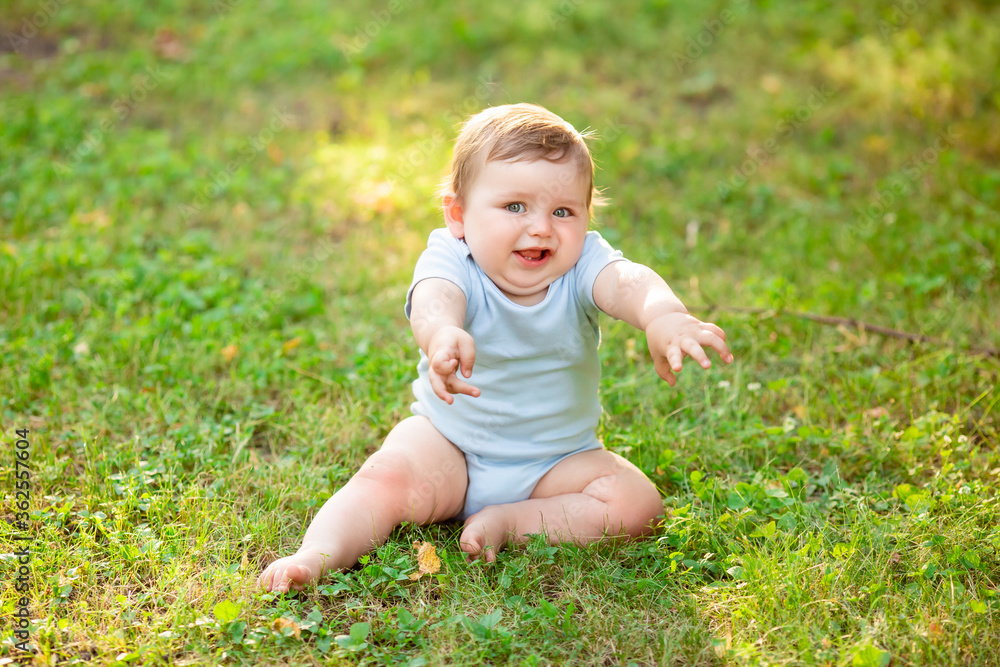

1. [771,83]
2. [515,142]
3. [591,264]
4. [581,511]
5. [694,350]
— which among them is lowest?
[581,511]

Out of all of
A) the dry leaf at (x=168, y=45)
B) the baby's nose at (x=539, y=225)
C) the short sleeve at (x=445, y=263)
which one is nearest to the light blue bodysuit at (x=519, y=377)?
the short sleeve at (x=445, y=263)

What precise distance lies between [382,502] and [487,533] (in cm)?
29

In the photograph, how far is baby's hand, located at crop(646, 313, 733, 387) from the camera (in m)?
1.84

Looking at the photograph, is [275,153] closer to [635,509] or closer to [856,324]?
[856,324]

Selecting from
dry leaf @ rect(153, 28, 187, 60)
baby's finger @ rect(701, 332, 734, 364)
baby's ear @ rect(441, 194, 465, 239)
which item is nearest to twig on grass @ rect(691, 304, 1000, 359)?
baby's ear @ rect(441, 194, 465, 239)

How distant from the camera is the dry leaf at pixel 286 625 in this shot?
1.95 meters

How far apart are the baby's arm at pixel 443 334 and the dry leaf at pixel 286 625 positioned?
0.63 meters

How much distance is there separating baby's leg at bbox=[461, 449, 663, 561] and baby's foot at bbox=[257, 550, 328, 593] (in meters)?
0.39

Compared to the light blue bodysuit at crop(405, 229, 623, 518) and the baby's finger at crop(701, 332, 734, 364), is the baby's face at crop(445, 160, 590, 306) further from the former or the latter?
the baby's finger at crop(701, 332, 734, 364)

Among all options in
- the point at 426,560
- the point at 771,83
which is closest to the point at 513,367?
the point at 426,560

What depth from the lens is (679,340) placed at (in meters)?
1.90

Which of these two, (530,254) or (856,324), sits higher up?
(530,254)

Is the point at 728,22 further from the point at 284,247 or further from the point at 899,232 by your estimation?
the point at 284,247

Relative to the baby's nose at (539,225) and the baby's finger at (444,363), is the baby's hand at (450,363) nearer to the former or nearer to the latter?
the baby's finger at (444,363)
